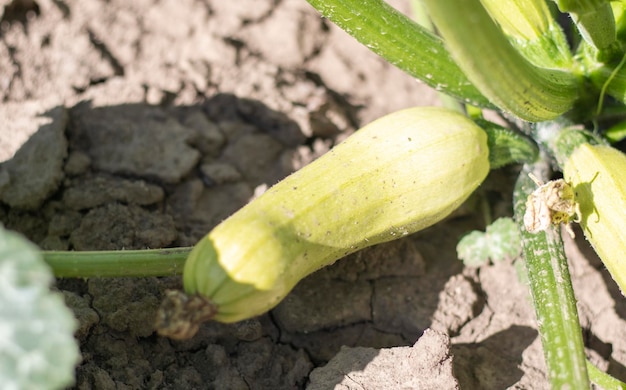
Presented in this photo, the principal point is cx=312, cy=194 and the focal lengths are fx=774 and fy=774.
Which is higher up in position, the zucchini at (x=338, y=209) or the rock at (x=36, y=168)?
the zucchini at (x=338, y=209)

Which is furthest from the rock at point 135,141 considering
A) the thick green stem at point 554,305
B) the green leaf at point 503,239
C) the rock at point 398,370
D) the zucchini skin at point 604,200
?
the zucchini skin at point 604,200

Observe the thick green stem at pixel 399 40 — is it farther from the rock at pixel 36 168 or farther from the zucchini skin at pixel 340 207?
the rock at pixel 36 168

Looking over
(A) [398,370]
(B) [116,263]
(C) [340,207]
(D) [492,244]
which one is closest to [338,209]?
(C) [340,207]

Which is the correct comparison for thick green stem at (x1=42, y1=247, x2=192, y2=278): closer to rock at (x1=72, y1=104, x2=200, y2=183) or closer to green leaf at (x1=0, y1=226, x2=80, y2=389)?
green leaf at (x1=0, y1=226, x2=80, y2=389)

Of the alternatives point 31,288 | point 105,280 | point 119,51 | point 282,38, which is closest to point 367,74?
point 282,38

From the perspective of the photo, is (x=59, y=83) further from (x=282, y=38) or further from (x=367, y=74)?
(x=367, y=74)

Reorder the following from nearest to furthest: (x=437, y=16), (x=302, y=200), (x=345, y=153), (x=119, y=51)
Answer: (x=437, y=16) < (x=302, y=200) < (x=345, y=153) < (x=119, y=51)

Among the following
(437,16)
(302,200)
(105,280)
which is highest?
(437,16)
